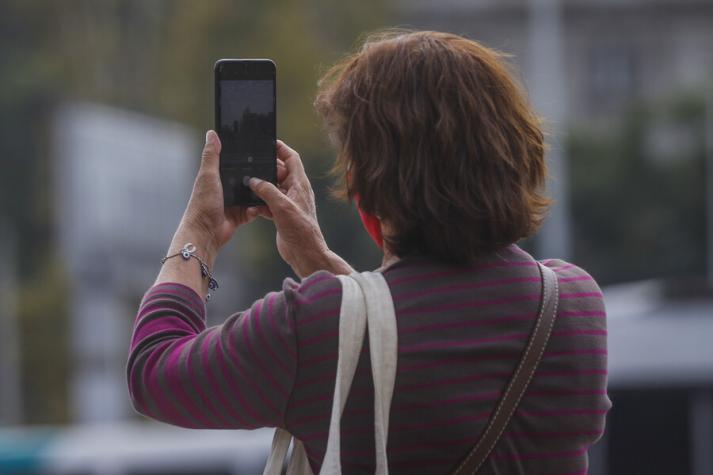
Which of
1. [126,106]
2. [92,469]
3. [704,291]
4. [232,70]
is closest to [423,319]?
[232,70]

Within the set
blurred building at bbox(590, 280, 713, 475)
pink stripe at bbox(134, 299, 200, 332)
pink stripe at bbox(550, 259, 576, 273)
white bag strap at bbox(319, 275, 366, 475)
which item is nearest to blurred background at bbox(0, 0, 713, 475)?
blurred building at bbox(590, 280, 713, 475)

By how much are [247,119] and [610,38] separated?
5035 centimetres

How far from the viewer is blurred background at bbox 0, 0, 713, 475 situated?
479 inches

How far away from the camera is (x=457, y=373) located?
2.22m

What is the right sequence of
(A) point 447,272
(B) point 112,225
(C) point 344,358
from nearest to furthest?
(C) point 344,358 → (A) point 447,272 → (B) point 112,225

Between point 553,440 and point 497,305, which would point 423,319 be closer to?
point 497,305

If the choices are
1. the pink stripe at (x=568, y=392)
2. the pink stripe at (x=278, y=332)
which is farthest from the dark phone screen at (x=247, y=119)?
the pink stripe at (x=568, y=392)

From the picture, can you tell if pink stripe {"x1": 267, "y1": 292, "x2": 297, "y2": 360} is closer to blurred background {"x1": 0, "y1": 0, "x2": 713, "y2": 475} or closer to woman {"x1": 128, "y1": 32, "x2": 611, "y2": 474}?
woman {"x1": 128, "y1": 32, "x2": 611, "y2": 474}

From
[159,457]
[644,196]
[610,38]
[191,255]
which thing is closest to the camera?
[191,255]

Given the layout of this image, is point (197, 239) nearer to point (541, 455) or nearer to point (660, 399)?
point (541, 455)

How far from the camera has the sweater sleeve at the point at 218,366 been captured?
2203 mm

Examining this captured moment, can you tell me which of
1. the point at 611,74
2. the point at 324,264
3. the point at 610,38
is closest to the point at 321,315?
the point at 324,264

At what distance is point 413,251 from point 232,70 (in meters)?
0.46

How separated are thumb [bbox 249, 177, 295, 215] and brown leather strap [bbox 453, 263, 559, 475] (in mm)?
424
